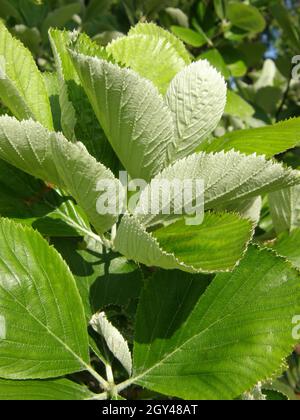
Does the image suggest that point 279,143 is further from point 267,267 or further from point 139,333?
point 139,333

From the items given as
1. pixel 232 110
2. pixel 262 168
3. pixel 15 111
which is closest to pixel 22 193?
pixel 15 111

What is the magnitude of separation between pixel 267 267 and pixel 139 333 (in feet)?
0.63

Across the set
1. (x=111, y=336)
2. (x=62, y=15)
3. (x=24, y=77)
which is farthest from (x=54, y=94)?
(x=62, y=15)

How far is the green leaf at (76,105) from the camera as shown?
0.72 metres

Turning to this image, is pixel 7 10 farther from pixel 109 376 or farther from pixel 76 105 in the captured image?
pixel 109 376

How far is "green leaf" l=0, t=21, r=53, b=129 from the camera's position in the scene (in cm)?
76

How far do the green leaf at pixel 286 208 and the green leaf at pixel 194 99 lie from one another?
27cm

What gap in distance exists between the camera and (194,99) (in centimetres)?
71

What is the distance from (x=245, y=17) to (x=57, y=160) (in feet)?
4.83

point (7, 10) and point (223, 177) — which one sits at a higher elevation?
point (7, 10)

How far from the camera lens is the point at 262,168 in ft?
2.13

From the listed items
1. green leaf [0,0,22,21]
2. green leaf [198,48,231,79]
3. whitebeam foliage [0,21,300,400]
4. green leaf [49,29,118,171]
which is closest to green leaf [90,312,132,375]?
whitebeam foliage [0,21,300,400]

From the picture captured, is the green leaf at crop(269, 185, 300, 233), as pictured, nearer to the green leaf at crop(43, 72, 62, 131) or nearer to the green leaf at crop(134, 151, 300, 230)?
the green leaf at crop(134, 151, 300, 230)
